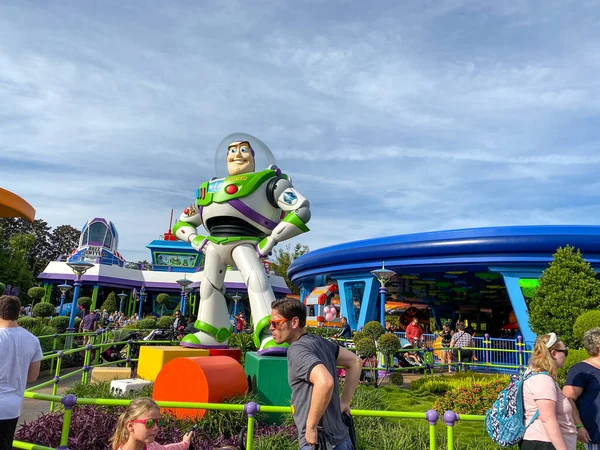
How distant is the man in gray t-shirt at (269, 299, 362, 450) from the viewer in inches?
83.4

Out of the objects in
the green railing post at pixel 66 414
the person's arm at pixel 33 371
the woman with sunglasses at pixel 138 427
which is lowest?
the green railing post at pixel 66 414

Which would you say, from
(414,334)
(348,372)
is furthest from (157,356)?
(414,334)

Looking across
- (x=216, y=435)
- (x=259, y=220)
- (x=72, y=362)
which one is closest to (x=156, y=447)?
(x=216, y=435)

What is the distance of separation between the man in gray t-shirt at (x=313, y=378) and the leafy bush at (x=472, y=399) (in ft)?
15.8

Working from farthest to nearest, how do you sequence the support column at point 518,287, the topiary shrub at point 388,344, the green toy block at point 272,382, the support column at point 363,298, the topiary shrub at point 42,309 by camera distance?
the support column at point 363,298
the topiary shrub at point 42,309
the support column at point 518,287
the topiary shrub at point 388,344
the green toy block at point 272,382

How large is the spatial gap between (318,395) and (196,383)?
10.2ft

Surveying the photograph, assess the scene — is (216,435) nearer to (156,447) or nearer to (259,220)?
(156,447)

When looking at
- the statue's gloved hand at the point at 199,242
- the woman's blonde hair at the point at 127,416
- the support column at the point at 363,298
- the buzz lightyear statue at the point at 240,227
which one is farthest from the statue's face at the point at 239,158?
the support column at the point at 363,298

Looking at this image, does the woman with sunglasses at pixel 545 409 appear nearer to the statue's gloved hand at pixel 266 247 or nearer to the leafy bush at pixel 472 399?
the leafy bush at pixel 472 399

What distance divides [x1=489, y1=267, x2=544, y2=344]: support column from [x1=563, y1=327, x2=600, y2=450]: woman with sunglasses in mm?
13173

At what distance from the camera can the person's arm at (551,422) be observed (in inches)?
96.3

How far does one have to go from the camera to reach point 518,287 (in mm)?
15578

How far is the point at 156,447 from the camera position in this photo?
2.48 meters

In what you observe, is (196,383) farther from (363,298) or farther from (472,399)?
(363,298)
